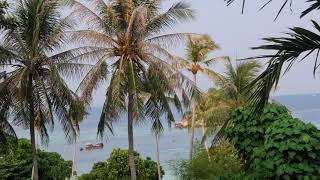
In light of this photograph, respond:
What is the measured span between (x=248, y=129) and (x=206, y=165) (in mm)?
10343

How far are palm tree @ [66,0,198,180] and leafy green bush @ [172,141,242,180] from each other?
2520mm

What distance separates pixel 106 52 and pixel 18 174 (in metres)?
9.21

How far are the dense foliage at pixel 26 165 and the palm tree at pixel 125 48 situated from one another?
7379 millimetres

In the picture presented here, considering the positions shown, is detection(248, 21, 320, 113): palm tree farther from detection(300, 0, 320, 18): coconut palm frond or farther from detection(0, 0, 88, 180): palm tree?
detection(0, 0, 88, 180): palm tree

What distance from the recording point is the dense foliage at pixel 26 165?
24281mm

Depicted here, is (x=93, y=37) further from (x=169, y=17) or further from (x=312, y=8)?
(x=312, y=8)

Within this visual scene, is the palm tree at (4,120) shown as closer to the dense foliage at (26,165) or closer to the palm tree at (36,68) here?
the palm tree at (36,68)

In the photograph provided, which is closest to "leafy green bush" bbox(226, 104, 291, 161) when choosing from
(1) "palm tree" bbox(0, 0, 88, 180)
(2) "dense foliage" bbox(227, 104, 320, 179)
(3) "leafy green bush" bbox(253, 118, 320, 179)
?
(2) "dense foliage" bbox(227, 104, 320, 179)

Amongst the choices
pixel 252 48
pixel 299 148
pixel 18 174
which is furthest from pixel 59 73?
pixel 252 48

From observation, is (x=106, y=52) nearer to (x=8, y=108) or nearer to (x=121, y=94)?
(x=121, y=94)

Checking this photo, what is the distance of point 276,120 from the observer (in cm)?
828

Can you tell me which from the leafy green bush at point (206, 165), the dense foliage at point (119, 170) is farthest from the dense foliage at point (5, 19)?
the dense foliage at point (119, 170)

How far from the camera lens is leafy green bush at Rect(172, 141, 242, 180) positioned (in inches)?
690

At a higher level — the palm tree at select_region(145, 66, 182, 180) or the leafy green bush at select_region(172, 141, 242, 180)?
the palm tree at select_region(145, 66, 182, 180)
